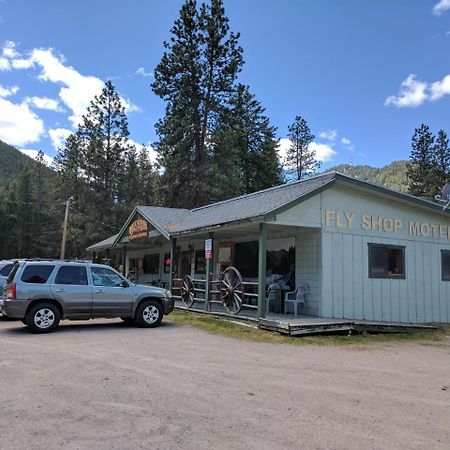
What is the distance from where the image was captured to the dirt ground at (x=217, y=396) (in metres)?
4.80

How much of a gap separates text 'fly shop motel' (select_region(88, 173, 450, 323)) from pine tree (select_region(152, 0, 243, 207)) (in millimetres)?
21520

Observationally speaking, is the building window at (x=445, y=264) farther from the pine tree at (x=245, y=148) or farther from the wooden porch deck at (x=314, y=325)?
the pine tree at (x=245, y=148)

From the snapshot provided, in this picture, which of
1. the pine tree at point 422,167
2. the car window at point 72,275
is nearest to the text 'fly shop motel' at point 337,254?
the car window at point 72,275

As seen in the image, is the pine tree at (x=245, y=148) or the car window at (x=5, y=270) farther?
the pine tree at (x=245, y=148)

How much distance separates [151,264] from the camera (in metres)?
25.8

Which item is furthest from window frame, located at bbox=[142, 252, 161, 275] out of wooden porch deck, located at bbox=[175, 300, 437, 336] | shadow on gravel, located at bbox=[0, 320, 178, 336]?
wooden porch deck, located at bbox=[175, 300, 437, 336]

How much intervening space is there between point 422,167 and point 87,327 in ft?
135

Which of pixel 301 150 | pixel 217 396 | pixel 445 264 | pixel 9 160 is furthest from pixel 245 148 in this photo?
pixel 9 160

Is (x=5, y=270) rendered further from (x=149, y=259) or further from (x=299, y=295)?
(x=149, y=259)

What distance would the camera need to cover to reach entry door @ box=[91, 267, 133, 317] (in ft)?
40.1

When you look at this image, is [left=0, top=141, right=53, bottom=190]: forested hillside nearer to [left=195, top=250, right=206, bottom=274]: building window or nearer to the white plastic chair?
[left=195, top=250, right=206, bottom=274]: building window

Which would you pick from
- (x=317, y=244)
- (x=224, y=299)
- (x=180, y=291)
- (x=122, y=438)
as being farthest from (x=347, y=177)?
(x=122, y=438)

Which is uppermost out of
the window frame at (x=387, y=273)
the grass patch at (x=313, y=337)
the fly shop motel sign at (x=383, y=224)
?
the fly shop motel sign at (x=383, y=224)

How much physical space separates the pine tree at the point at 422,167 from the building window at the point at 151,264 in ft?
97.8
